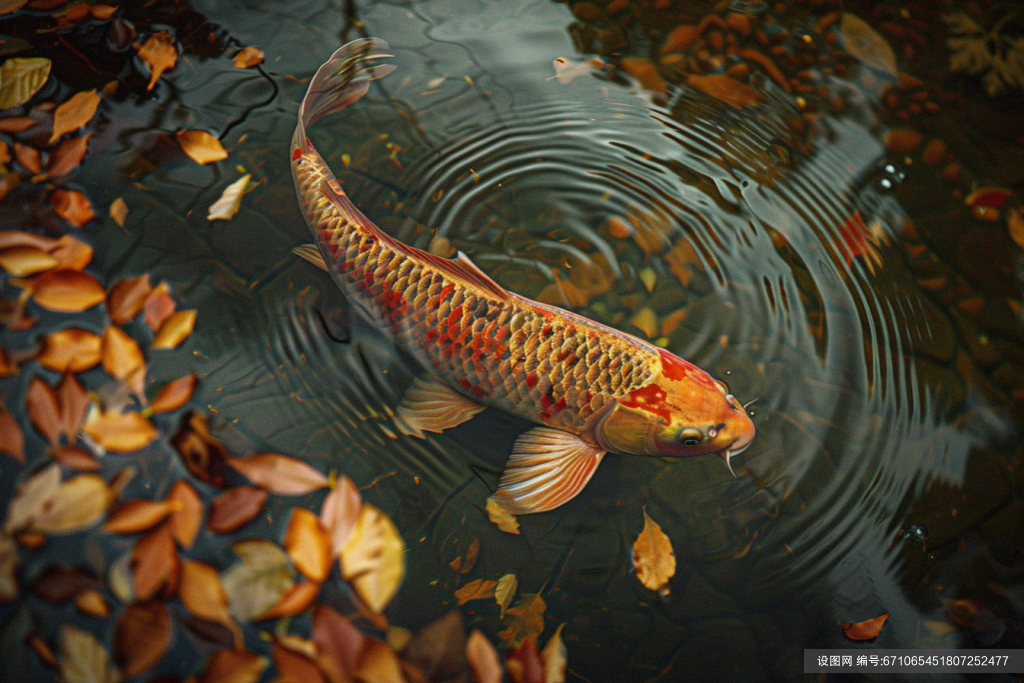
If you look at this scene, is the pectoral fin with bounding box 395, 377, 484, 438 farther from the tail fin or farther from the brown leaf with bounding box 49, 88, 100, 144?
the brown leaf with bounding box 49, 88, 100, 144

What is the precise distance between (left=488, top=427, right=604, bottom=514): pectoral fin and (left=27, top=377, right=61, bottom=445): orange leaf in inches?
52.4

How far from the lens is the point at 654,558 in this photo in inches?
83.0

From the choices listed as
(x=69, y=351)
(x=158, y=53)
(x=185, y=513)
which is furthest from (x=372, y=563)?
(x=158, y=53)

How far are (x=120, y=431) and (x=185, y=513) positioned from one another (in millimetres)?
340

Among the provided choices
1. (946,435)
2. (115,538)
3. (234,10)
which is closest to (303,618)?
(115,538)

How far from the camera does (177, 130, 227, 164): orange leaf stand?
2.46m

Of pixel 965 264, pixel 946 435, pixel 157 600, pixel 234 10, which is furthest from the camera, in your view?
pixel 234 10

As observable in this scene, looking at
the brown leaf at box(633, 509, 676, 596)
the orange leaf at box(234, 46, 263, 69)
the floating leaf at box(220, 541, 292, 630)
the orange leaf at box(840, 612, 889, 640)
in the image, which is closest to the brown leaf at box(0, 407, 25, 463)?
the floating leaf at box(220, 541, 292, 630)

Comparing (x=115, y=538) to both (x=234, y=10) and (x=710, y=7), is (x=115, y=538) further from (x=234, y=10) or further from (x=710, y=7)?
(x=710, y=7)

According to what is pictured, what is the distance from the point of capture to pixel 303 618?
181 cm

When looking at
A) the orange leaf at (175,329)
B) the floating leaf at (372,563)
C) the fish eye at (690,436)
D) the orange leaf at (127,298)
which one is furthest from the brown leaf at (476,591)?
the orange leaf at (127,298)

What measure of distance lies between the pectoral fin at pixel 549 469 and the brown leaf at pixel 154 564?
0.97 meters

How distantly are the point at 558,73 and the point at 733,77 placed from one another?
0.75m

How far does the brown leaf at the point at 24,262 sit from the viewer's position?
204cm
